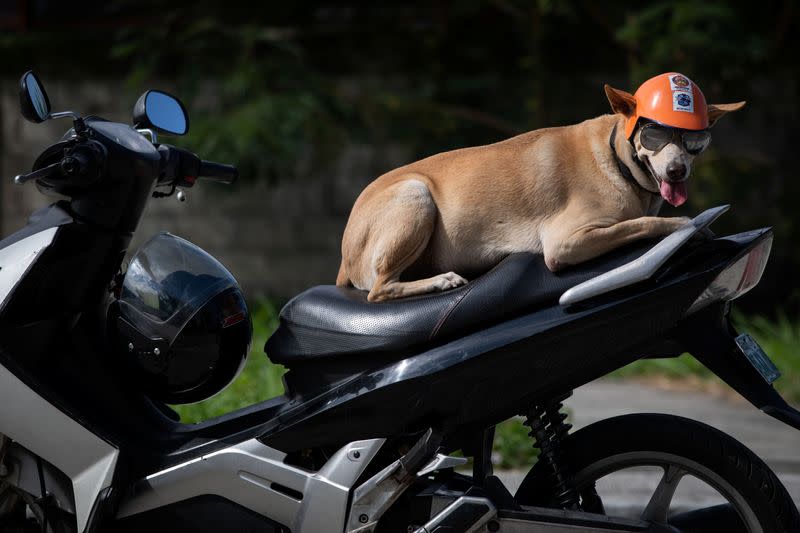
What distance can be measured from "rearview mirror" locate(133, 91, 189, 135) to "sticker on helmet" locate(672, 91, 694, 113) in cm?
140

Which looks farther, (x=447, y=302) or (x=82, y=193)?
(x=82, y=193)

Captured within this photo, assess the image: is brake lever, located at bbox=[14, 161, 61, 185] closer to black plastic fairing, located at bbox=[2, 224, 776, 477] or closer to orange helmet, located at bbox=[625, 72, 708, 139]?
black plastic fairing, located at bbox=[2, 224, 776, 477]

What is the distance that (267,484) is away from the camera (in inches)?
98.8

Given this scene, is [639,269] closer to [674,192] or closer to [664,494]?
[674,192]

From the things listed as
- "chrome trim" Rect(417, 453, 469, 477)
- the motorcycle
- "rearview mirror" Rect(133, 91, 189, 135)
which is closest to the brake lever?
the motorcycle

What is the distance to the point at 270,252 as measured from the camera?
361 inches

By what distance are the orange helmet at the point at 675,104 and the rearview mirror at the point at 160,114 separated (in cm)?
133

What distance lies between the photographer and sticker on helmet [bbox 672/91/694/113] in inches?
98.6

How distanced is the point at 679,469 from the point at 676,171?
76 centimetres

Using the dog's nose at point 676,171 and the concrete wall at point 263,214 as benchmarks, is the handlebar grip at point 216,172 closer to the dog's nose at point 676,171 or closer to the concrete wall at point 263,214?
the dog's nose at point 676,171

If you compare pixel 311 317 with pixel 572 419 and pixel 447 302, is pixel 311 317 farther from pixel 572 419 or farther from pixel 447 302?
pixel 572 419

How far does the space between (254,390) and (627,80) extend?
499 cm

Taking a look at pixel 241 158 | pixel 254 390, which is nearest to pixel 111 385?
pixel 254 390

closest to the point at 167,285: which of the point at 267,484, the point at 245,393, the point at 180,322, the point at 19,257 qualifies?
the point at 180,322
